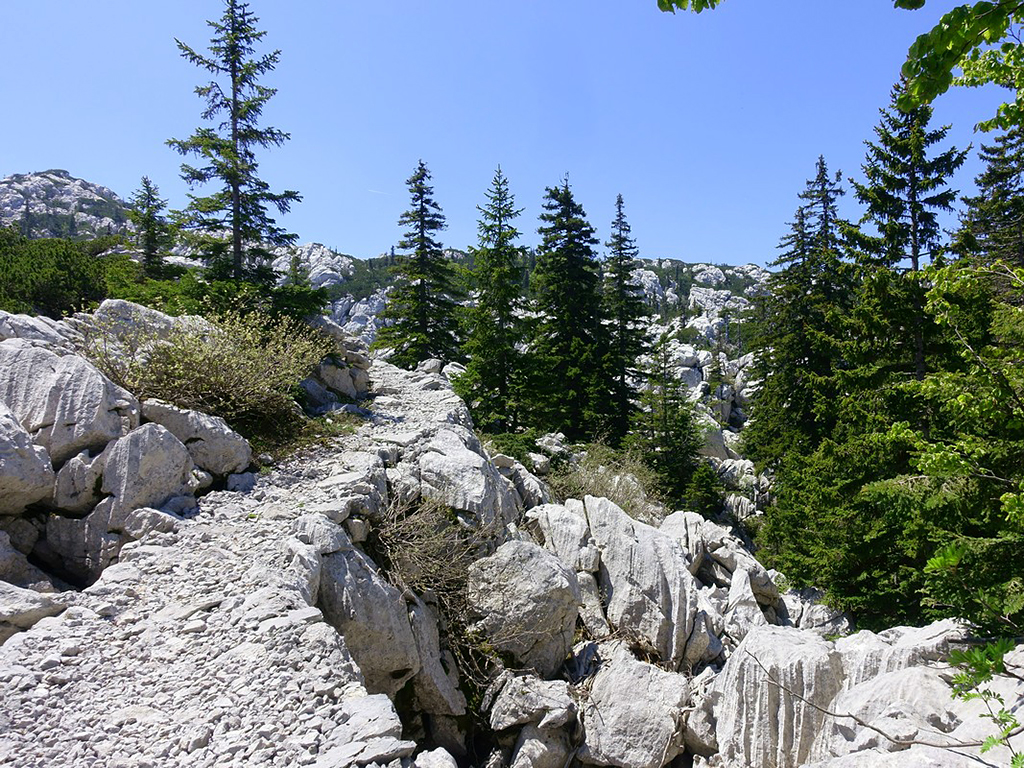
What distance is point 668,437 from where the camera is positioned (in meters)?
23.9

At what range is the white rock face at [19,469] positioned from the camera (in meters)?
6.16

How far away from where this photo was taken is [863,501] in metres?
13.3

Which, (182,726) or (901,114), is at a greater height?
(901,114)

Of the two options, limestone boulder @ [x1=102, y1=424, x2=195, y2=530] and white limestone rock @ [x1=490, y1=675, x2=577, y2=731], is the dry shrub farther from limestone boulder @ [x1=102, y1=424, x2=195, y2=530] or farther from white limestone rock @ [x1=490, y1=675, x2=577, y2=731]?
limestone boulder @ [x1=102, y1=424, x2=195, y2=530]

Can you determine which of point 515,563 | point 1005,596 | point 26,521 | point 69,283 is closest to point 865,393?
point 1005,596

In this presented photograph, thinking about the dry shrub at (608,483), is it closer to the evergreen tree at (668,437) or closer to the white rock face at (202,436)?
the evergreen tree at (668,437)

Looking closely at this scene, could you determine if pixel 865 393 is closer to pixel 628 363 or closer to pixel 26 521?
pixel 628 363

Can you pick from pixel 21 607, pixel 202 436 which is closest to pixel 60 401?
pixel 202 436

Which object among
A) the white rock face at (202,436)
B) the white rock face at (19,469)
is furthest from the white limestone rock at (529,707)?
the white rock face at (19,469)

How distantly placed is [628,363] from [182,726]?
2328cm

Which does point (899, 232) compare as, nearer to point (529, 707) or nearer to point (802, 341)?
point (802, 341)

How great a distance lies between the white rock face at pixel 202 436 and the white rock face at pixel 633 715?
7.00 meters

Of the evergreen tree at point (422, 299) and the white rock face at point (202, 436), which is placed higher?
the evergreen tree at point (422, 299)

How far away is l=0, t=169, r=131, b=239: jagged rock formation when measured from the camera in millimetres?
104812
